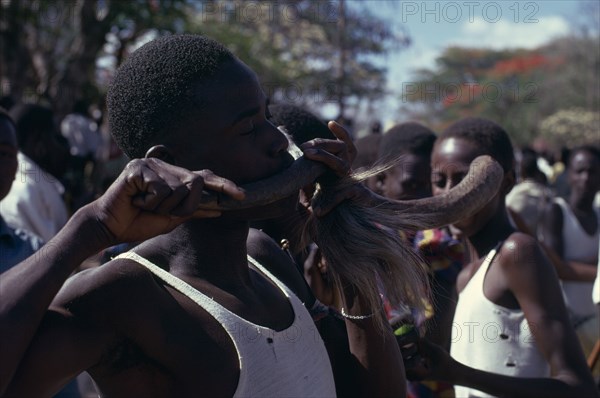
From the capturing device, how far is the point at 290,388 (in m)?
1.91

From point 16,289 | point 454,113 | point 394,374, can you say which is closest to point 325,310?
point 394,374

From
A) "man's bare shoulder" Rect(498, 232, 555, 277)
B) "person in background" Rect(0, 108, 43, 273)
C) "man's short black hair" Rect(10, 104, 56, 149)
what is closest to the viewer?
"man's bare shoulder" Rect(498, 232, 555, 277)

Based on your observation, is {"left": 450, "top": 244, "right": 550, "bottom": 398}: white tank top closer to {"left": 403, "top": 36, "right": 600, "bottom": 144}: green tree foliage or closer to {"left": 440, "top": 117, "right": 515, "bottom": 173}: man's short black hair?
{"left": 440, "top": 117, "right": 515, "bottom": 173}: man's short black hair

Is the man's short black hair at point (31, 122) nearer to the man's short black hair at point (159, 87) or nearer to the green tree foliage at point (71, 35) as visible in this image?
the man's short black hair at point (159, 87)

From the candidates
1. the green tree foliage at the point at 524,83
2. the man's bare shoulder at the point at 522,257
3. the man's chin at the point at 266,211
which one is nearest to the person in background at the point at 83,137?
the man's bare shoulder at the point at 522,257

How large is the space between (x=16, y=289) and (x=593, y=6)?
33266mm

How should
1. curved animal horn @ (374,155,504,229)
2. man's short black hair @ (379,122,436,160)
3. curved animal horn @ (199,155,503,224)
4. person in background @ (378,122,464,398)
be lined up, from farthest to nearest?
man's short black hair @ (379,122,436,160) → person in background @ (378,122,464,398) → curved animal horn @ (374,155,504,229) → curved animal horn @ (199,155,503,224)

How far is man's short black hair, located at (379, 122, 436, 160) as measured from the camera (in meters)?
4.30

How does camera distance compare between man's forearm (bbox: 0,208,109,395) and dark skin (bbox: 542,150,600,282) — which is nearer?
man's forearm (bbox: 0,208,109,395)

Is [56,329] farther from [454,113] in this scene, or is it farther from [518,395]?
[454,113]

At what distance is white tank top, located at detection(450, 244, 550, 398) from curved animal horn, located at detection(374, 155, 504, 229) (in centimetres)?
72

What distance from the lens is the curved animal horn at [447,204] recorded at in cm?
207

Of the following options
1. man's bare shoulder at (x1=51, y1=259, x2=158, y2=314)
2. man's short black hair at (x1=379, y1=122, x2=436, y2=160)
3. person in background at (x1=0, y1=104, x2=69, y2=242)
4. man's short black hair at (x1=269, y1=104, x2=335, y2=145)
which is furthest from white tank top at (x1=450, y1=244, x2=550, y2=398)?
person in background at (x1=0, y1=104, x2=69, y2=242)

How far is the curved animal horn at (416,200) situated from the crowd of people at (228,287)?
0.05 ft
